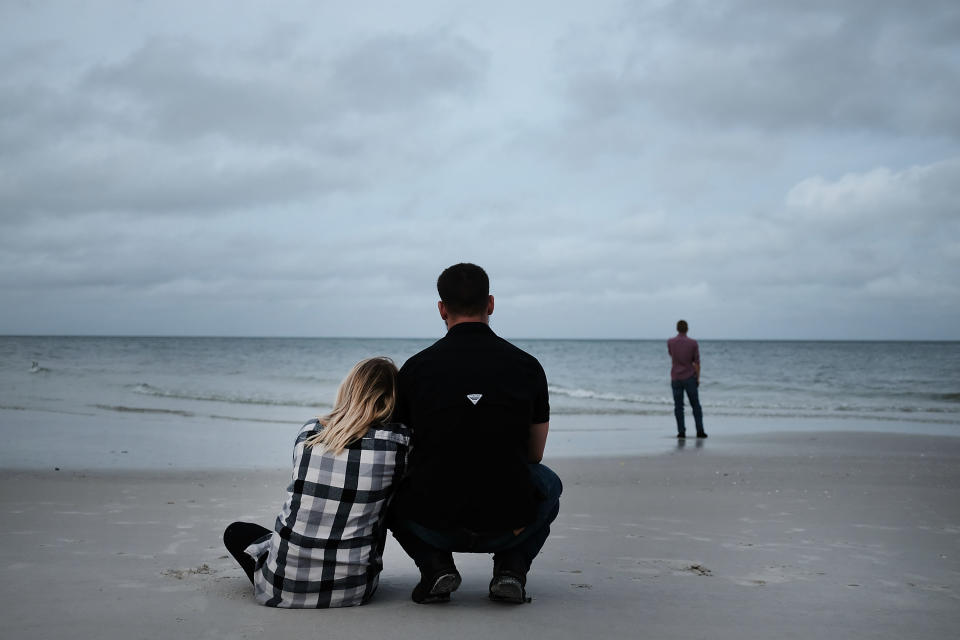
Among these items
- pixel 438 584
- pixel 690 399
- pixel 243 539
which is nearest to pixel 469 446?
pixel 438 584

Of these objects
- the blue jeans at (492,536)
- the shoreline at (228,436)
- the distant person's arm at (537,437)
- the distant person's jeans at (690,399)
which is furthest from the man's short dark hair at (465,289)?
the distant person's jeans at (690,399)

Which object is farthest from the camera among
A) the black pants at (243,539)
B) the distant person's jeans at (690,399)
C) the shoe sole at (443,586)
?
the distant person's jeans at (690,399)

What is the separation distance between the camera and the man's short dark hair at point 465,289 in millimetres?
3373

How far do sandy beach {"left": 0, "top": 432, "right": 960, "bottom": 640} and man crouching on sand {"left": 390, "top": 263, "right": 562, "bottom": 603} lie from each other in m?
0.30

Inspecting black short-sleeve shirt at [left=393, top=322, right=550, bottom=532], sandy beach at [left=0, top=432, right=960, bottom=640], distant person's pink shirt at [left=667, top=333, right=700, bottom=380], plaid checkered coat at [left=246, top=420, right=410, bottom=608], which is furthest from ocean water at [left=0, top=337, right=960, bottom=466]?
black short-sleeve shirt at [left=393, top=322, right=550, bottom=532]

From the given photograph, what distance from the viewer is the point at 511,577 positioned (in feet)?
11.2

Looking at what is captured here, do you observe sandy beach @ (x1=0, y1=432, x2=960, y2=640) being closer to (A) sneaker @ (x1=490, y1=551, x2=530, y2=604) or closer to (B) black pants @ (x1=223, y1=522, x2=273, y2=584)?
(A) sneaker @ (x1=490, y1=551, x2=530, y2=604)

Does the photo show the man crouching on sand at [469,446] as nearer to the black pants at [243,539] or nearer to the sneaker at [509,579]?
the sneaker at [509,579]

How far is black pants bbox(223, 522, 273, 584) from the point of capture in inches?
143

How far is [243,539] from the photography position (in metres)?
3.63

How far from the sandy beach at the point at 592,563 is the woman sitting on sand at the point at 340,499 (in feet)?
0.37

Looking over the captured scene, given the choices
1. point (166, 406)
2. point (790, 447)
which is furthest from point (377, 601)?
point (166, 406)

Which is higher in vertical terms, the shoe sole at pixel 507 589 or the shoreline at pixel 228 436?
the shoe sole at pixel 507 589

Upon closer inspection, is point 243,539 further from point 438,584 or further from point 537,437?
point 537,437
